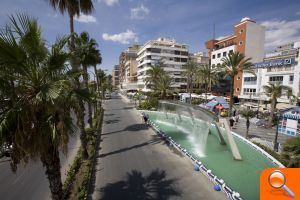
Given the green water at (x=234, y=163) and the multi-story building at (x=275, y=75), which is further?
the multi-story building at (x=275, y=75)

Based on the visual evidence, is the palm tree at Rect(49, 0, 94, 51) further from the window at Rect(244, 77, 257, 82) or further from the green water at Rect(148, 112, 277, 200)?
the window at Rect(244, 77, 257, 82)

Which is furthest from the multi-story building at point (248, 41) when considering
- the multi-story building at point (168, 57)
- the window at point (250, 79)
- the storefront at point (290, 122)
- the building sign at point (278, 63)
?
the storefront at point (290, 122)

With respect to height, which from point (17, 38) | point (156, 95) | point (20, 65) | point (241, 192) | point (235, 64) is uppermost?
point (235, 64)

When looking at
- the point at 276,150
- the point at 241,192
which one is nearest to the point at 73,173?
the point at 241,192

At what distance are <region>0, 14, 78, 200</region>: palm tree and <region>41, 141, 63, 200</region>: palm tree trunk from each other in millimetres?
41

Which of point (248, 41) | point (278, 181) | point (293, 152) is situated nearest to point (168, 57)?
point (248, 41)

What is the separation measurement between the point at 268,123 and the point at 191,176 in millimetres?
20757

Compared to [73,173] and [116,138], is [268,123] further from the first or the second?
[73,173]

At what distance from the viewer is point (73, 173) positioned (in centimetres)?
1068

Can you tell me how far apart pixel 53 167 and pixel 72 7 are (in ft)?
36.3

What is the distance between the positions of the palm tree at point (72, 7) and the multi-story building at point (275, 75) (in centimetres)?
2906

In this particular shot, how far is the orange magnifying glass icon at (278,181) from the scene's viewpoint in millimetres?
2035

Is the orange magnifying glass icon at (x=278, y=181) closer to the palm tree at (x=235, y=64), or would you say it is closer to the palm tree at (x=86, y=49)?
the palm tree at (x=86, y=49)

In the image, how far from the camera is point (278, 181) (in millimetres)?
2057
